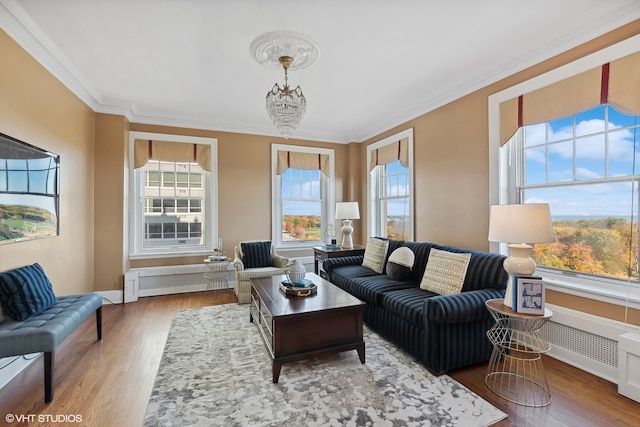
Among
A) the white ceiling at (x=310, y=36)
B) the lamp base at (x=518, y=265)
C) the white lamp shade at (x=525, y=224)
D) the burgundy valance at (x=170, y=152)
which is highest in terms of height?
the white ceiling at (x=310, y=36)

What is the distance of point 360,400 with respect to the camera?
2.01m

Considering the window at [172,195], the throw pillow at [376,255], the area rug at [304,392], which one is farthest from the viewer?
the window at [172,195]

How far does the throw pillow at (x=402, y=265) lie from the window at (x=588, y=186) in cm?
122

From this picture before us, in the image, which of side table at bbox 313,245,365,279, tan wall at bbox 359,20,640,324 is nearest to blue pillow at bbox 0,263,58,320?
side table at bbox 313,245,365,279

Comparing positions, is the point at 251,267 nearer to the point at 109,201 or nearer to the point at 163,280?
the point at 163,280

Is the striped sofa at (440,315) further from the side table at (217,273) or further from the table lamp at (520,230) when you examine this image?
the side table at (217,273)

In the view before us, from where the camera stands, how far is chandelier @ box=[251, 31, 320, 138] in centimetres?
258

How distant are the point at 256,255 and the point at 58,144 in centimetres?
270

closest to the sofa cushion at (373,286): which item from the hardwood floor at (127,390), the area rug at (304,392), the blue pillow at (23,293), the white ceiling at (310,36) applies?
the area rug at (304,392)

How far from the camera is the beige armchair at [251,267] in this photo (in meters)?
4.13

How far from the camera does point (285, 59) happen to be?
9.11ft

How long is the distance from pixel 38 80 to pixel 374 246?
4076 millimetres

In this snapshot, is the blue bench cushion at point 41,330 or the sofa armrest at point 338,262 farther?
the sofa armrest at point 338,262

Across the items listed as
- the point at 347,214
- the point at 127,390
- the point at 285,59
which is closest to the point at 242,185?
the point at 347,214
